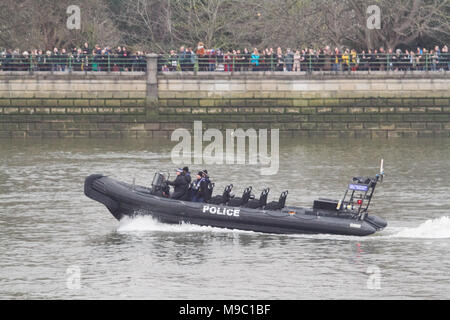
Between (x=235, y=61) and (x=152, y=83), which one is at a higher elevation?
(x=235, y=61)

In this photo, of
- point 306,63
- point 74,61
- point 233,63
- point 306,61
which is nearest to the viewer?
point 233,63

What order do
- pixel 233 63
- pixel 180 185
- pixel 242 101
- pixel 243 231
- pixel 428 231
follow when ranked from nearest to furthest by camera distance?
pixel 243 231 < pixel 428 231 < pixel 180 185 < pixel 233 63 < pixel 242 101

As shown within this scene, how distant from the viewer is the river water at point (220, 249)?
2208 centimetres

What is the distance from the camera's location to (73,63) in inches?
1908

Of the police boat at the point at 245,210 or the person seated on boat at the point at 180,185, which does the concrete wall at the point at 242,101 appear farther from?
the person seated on boat at the point at 180,185

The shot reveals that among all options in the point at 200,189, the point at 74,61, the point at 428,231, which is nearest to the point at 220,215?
the point at 200,189

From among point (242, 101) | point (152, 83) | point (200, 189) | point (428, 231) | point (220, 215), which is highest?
point (152, 83)

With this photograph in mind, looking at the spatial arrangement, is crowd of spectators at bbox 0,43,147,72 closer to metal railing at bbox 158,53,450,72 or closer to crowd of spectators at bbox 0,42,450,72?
crowd of spectators at bbox 0,42,450,72

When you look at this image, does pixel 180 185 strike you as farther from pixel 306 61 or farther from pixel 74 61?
pixel 306 61

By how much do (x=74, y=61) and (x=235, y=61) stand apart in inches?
299

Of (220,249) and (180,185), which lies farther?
(180,185)

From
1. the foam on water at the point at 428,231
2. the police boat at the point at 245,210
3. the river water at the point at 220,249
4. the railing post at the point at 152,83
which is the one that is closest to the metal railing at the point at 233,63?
the railing post at the point at 152,83

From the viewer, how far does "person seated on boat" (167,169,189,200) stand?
27078 mm
